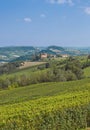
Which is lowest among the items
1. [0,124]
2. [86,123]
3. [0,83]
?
[0,83]

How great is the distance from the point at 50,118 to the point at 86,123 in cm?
376

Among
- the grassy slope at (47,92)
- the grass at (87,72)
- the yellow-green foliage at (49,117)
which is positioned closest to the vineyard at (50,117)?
the yellow-green foliage at (49,117)

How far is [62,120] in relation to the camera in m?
19.2

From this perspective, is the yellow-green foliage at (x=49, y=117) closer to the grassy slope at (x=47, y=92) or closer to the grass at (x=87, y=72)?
the grassy slope at (x=47, y=92)

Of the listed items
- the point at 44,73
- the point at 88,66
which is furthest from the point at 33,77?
the point at 88,66

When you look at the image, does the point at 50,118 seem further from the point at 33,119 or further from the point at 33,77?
the point at 33,77

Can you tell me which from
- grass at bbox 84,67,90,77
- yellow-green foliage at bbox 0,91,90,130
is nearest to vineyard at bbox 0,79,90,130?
yellow-green foliage at bbox 0,91,90,130

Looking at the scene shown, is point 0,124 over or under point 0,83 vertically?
over

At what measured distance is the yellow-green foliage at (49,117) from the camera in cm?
1691

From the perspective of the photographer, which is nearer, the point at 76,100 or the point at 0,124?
the point at 0,124

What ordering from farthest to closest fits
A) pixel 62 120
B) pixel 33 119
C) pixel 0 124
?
pixel 62 120, pixel 33 119, pixel 0 124

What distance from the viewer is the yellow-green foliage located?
1691 centimetres

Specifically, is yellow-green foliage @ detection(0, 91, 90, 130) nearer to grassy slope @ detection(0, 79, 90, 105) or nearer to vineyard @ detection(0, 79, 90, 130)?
vineyard @ detection(0, 79, 90, 130)

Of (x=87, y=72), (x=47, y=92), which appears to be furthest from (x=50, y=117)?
(x=87, y=72)
